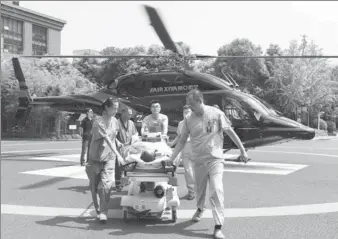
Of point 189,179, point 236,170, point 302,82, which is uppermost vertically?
point 302,82

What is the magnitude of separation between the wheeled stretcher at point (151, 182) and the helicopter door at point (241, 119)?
6.34m

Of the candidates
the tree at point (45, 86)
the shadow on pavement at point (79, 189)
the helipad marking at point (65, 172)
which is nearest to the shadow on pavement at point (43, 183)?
the helipad marking at point (65, 172)

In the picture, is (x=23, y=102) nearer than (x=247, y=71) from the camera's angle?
Yes

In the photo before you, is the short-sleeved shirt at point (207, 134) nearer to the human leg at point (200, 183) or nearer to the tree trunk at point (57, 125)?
the human leg at point (200, 183)

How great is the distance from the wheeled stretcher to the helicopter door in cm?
634

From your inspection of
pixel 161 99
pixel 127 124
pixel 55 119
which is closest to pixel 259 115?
pixel 161 99

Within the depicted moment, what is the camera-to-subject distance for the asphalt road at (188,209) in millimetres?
5051

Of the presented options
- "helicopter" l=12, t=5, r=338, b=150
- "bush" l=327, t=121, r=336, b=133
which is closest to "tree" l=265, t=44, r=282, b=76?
"bush" l=327, t=121, r=336, b=133

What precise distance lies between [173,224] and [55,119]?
96.6ft

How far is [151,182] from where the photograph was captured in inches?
224

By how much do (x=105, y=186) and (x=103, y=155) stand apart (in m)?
0.46

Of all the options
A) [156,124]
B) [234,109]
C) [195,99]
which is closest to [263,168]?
[234,109]

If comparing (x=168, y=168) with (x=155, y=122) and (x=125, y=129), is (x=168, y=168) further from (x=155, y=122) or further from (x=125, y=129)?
(x=125, y=129)

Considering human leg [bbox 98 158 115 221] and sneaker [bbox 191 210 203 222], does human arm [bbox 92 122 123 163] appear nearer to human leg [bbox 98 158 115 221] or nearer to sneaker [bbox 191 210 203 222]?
human leg [bbox 98 158 115 221]
